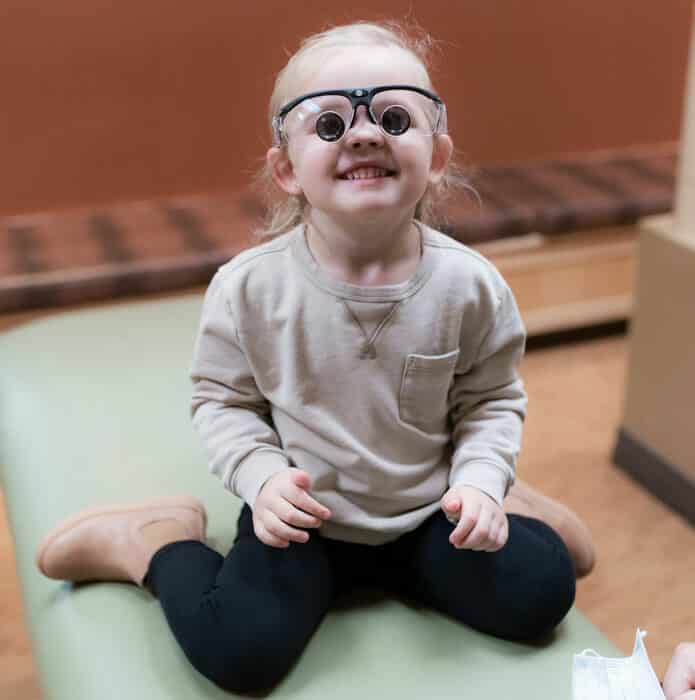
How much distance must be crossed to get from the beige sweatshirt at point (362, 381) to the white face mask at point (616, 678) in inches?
7.6

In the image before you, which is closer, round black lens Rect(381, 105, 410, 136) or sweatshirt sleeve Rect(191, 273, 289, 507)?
round black lens Rect(381, 105, 410, 136)

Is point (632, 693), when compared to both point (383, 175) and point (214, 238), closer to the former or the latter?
point (383, 175)

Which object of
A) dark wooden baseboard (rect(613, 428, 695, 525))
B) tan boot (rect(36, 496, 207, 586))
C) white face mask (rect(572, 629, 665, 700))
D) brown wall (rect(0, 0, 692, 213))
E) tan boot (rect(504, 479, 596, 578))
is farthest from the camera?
brown wall (rect(0, 0, 692, 213))

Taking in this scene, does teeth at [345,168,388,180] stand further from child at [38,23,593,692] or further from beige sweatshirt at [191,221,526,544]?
beige sweatshirt at [191,221,526,544]

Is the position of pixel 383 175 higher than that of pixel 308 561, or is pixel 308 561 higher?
pixel 383 175

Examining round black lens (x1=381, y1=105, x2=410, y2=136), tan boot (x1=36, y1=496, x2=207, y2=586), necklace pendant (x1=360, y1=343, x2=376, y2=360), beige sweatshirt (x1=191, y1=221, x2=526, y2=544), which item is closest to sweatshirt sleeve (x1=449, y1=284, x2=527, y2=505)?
beige sweatshirt (x1=191, y1=221, x2=526, y2=544)

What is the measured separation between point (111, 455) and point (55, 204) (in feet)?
4.06

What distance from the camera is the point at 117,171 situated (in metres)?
2.51

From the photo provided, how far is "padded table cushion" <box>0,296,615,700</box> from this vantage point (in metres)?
1.05

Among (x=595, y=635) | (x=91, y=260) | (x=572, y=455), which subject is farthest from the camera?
(x=91, y=260)

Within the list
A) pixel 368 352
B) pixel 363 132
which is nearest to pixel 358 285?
pixel 368 352

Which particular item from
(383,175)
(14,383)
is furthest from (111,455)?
(383,175)

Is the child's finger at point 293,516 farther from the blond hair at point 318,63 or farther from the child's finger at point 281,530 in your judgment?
the blond hair at point 318,63

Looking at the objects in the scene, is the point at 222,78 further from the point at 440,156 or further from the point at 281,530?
the point at 281,530
